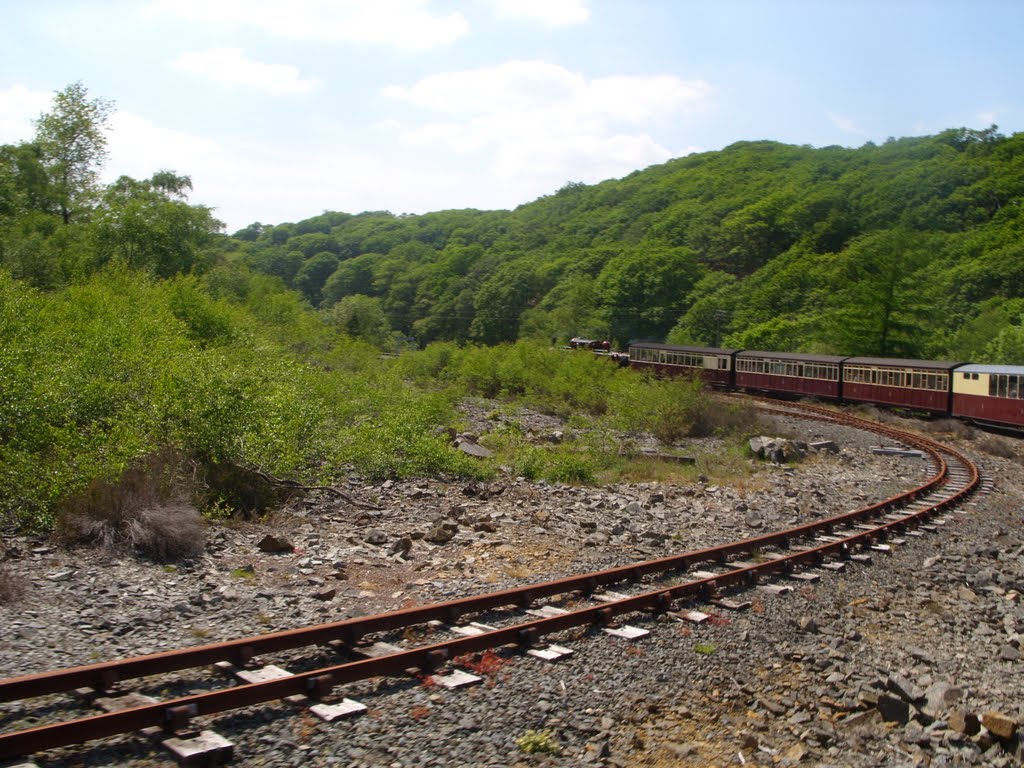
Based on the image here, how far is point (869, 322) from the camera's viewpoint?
4619 cm

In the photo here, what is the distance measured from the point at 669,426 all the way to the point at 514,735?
20769 millimetres

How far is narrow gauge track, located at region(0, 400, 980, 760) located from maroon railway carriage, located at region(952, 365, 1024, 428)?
14.5 meters

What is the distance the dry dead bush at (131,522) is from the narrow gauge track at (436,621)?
11.8ft

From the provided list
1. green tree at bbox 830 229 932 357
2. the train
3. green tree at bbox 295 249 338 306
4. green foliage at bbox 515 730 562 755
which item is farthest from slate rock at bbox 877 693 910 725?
green tree at bbox 295 249 338 306

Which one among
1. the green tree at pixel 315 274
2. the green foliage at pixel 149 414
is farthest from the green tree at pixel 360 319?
the green tree at pixel 315 274

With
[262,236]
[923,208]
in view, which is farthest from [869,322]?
[262,236]

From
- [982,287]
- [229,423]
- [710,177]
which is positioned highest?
[710,177]

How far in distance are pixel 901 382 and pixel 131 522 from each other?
2966 cm

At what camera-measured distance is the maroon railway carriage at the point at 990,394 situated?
25938 millimetres

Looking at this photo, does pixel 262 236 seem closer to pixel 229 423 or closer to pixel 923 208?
pixel 923 208

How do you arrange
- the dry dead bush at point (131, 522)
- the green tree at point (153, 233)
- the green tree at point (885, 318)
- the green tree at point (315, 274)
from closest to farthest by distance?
the dry dead bush at point (131, 522) < the green tree at point (153, 233) < the green tree at point (885, 318) < the green tree at point (315, 274)

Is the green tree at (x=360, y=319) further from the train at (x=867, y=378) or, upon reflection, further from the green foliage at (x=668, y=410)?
the green foliage at (x=668, y=410)

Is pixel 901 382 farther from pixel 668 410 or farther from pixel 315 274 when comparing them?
pixel 315 274

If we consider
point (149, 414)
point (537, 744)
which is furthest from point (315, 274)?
point (537, 744)
